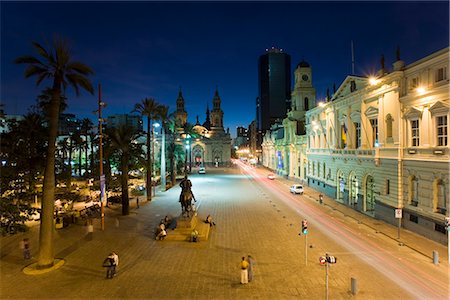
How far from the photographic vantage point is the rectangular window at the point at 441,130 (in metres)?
19.6

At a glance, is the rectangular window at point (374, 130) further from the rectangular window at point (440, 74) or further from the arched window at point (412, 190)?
the rectangular window at point (440, 74)

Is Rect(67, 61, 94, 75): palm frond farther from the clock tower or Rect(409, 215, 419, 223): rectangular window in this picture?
the clock tower

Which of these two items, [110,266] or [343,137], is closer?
[110,266]

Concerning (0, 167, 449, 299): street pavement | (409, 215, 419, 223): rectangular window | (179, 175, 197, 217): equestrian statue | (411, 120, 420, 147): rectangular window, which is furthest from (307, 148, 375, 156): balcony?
(179, 175, 197, 217): equestrian statue

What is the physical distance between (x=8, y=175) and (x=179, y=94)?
389ft

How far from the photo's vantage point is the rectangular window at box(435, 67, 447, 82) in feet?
63.1

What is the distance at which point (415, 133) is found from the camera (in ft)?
74.6

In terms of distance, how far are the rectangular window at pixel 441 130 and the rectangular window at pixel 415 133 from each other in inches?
82.5

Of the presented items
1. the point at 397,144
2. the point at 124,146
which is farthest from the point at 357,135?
the point at 124,146

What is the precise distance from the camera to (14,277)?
14688mm

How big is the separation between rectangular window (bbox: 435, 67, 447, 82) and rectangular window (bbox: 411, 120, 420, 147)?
Answer: 353 cm

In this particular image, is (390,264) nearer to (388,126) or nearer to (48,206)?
(388,126)

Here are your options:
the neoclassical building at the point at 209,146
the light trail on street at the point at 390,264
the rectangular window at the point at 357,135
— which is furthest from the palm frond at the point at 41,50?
the neoclassical building at the point at 209,146

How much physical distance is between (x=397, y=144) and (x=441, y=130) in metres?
3.98
